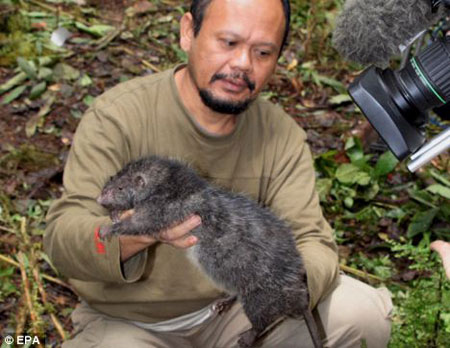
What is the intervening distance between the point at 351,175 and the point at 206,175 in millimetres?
2198

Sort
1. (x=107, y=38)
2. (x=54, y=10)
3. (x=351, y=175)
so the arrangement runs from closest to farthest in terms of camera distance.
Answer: (x=351, y=175), (x=107, y=38), (x=54, y=10)


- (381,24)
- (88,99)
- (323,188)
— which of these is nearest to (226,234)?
(381,24)

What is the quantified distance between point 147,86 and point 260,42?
2.55ft

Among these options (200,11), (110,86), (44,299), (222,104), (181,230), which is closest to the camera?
(181,230)

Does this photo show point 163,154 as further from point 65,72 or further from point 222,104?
point 65,72

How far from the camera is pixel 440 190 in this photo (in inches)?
211

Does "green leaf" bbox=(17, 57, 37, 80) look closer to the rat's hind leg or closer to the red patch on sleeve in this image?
the red patch on sleeve

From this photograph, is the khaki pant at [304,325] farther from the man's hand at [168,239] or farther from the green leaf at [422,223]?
the green leaf at [422,223]

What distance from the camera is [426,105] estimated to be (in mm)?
2750

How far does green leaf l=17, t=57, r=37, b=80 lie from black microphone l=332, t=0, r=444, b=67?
428 cm

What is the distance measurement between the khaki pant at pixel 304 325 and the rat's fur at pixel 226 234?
1.26 feet

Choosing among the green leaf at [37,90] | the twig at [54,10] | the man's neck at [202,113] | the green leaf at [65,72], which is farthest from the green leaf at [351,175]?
the twig at [54,10]

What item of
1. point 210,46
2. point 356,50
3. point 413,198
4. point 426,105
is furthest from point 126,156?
point 413,198

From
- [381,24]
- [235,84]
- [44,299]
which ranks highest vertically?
[381,24]
